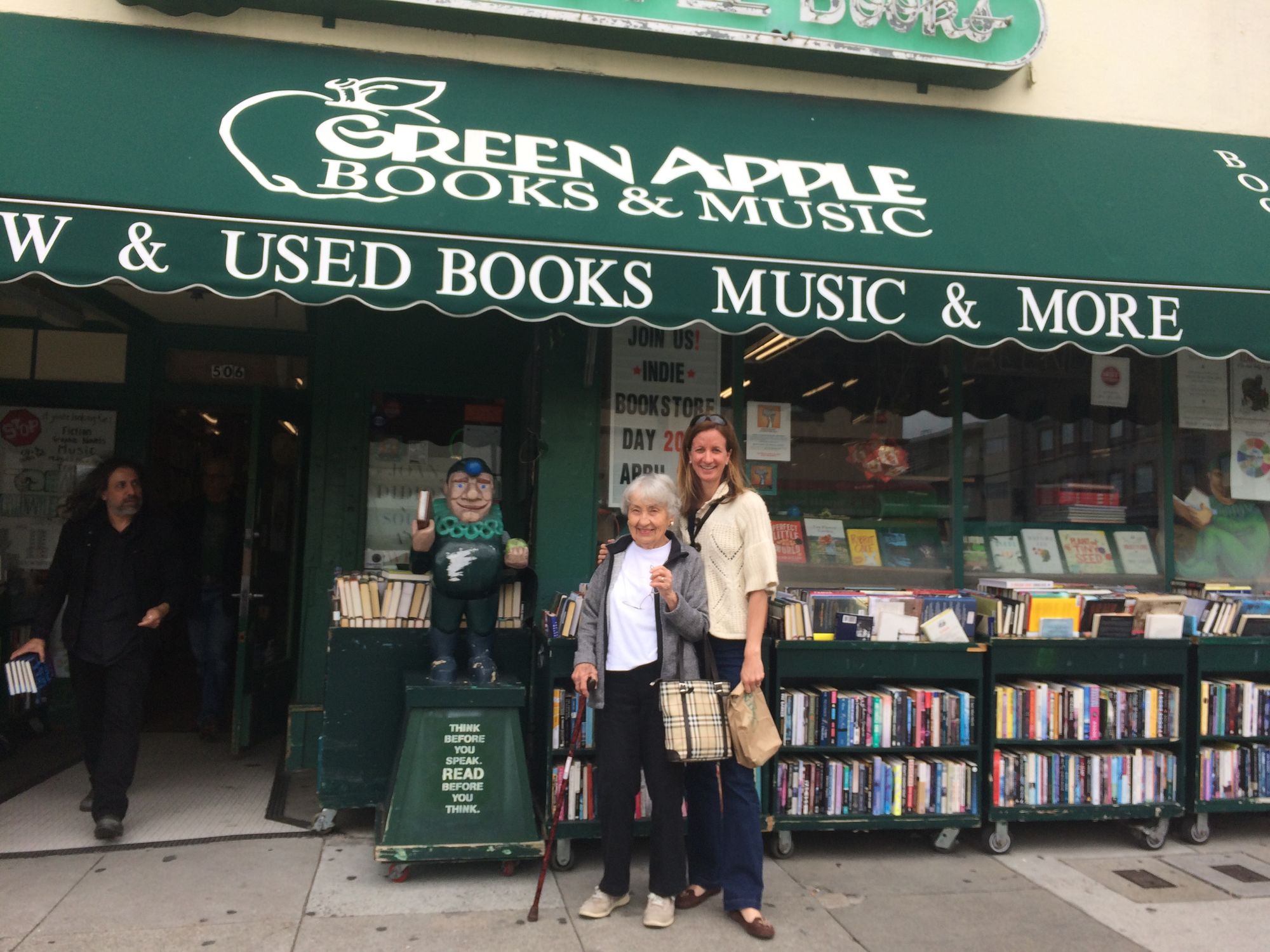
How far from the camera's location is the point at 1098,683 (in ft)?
16.6

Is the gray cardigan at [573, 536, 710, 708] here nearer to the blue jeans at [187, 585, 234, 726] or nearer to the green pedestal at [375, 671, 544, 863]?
the green pedestal at [375, 671, 544, 863]

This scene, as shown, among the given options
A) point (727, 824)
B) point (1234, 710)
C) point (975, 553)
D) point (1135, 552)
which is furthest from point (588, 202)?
point (1234, 710)

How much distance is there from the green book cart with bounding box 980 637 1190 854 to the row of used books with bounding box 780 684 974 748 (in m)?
0.19

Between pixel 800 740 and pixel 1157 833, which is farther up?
pixel 800 740

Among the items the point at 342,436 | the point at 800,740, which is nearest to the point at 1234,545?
the point at 800,740

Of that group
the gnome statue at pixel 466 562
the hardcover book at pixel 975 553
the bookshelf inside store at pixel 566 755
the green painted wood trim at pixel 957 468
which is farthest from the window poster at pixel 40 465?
the hardcover book at pixel 975 553

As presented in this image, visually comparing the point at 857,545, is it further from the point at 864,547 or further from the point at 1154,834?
the point at 1154,834

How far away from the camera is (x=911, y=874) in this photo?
4.44m

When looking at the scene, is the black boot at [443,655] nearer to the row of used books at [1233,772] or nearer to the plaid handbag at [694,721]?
the plaid handbag at [694,721]

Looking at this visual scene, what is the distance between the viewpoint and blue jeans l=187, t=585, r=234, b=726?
6379mm

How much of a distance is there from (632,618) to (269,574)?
3.59 metres

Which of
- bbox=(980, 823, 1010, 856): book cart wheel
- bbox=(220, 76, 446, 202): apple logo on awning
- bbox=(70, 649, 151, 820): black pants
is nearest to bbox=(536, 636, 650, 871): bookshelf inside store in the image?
bbox=(980, 823, 1010, 856): book cart wheel

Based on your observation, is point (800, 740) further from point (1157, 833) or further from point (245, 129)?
point (245, 129)

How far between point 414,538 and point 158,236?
5.46 feet
